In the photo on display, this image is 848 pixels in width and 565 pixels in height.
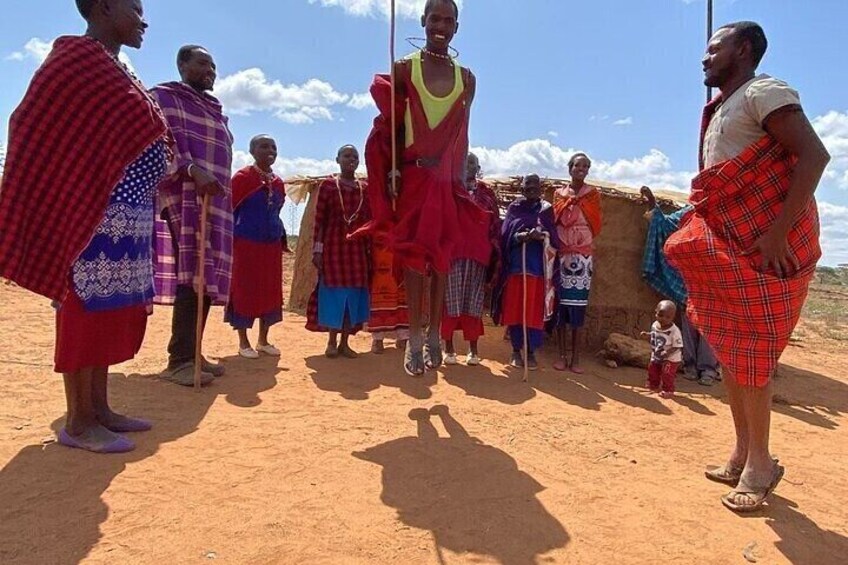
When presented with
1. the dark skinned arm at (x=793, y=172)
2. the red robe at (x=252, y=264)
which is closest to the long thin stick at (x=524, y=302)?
the red robe at (x=252, y=264)

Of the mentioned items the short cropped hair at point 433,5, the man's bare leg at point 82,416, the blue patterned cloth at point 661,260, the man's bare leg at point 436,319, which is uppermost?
the short cropped hair at point 433,5

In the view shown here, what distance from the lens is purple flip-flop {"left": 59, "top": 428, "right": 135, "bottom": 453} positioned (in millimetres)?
3086

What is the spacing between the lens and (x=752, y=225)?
275 cm

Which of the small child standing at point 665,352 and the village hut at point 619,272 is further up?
the village hut at point 619,272

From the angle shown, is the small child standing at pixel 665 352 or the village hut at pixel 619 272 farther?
the village hut at pixel 619 272

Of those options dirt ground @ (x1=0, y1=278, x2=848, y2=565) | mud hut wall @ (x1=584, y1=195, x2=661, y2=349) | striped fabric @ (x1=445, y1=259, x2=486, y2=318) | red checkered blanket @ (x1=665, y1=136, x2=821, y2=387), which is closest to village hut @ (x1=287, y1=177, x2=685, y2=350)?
mud hut wall @ (x1=584, y1=195, x2=661, y2=349)

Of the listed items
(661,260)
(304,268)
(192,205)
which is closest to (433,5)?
(192,205)

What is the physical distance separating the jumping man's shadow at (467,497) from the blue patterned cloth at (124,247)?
5.04ft

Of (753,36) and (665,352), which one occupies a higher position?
(753,36)

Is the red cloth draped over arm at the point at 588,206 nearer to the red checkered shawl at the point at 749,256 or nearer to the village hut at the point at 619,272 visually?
the village hut at the point at 619,272

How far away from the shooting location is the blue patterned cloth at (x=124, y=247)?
3.02m

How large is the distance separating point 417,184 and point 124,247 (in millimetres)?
1679

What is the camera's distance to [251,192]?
222 inches

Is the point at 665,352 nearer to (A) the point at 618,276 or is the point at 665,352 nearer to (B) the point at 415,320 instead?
(A) the point at 618,276
